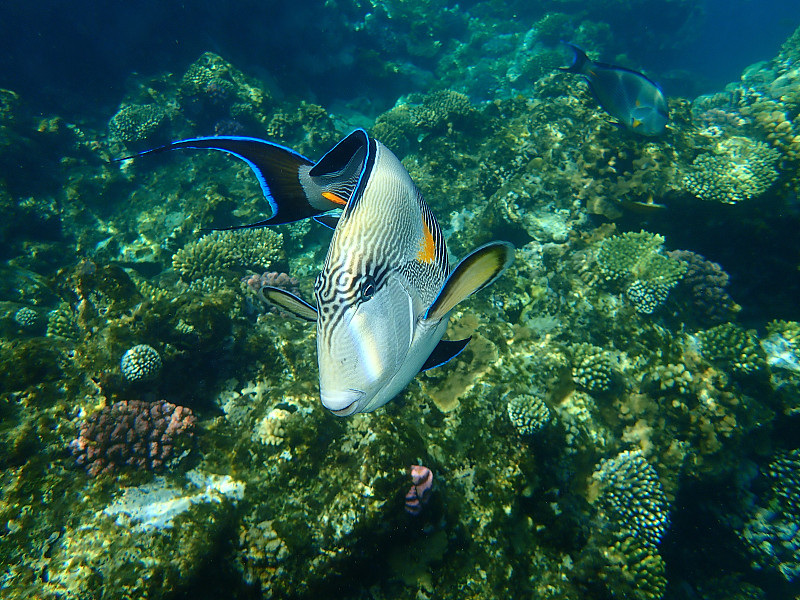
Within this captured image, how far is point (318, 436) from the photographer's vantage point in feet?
9.70

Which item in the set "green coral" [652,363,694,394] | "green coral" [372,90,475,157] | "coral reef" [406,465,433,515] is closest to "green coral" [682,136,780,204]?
"green coral" [652,363,694,394]

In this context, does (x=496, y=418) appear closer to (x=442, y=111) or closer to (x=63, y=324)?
(x=63, y=324)

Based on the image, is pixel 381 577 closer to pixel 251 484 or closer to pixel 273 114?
pixel 251 484

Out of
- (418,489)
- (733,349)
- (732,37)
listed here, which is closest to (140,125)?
(418,489)

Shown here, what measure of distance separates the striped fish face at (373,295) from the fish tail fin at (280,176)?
0.81 ft

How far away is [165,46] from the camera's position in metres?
11.5

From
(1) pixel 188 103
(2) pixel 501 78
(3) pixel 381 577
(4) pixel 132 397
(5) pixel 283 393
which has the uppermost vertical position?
(1) pixel 188 103

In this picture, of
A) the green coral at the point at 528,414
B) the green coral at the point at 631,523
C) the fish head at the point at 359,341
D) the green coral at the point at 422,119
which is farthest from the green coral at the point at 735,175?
the fish head at the point at 359,341

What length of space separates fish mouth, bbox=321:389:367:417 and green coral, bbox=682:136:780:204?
605cm

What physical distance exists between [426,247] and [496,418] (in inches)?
104

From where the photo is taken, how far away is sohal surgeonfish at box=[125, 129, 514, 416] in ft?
2.26

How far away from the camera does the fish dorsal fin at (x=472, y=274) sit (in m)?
0.85

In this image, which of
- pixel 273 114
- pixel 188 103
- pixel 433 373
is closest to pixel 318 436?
pixel 433 373

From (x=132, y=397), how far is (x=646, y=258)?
21.0 feet
